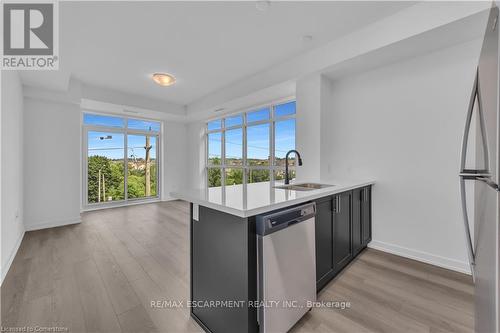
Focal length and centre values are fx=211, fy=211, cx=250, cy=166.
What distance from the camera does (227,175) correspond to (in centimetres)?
629

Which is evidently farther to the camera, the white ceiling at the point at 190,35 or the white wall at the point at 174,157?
the white wall at the point at 174,157

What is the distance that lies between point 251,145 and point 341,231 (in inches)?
140

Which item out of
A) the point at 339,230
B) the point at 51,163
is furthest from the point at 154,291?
the point at 51,163

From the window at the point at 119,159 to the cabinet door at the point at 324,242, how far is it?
5742 millimetres

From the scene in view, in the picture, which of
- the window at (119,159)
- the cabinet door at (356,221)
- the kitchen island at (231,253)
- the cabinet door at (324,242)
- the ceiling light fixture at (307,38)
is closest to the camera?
the kitchen island at (231,253)

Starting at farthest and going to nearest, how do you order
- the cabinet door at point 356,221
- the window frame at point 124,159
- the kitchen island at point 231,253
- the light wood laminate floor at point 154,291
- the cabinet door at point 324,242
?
the window frame at point 124,159 < the cabinet door at point 356,221 < the cabinet door at point 324,242 < the light wood laminate floor at point 154,291 < the kitchen island at point 231,253

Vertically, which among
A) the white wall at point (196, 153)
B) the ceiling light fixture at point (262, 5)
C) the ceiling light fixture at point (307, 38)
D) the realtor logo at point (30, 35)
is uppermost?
the ceiling light fixture at point (307, 38)

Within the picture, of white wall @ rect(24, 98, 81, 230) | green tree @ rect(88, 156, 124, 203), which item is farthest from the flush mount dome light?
green tree @ rect(88, 156, 124, 203)

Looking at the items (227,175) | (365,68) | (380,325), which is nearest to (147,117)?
(227,175)

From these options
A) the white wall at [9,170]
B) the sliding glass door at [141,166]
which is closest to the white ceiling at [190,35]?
the white wall at [9,170]

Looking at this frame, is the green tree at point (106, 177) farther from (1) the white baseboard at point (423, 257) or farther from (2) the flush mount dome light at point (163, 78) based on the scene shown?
(1) the white baseboard at point (423, 257)

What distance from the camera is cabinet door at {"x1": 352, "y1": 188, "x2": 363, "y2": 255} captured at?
8.41 ft

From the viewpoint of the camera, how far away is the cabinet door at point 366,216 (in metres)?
2.83

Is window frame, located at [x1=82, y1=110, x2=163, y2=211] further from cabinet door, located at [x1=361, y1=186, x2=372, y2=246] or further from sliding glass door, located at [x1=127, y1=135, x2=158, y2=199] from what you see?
cabinet door, located at [x1=361, y1=186, x2=372, y2=246]
